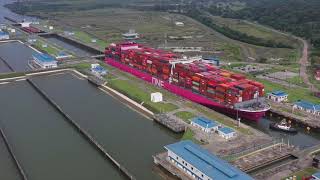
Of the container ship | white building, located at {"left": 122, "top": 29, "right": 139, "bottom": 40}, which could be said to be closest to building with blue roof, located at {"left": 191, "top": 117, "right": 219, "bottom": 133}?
the container ship

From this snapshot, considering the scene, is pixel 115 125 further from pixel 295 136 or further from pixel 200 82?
pixel 295 136

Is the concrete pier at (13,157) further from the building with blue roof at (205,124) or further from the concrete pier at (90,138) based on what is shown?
the building with blue roof at (205,124)

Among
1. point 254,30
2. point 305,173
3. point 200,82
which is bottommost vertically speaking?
point 305,173

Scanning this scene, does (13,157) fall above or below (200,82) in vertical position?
below

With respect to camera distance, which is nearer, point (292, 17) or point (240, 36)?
point (240, 36)

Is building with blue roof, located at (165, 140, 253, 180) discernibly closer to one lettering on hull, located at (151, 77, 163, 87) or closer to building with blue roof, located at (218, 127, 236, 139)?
building with blue roof, located at (218, 127, 236, 139)

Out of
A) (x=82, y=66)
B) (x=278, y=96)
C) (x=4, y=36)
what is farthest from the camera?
(x=4, y=36)

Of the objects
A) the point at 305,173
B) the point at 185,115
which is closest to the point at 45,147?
the point at 185,115
